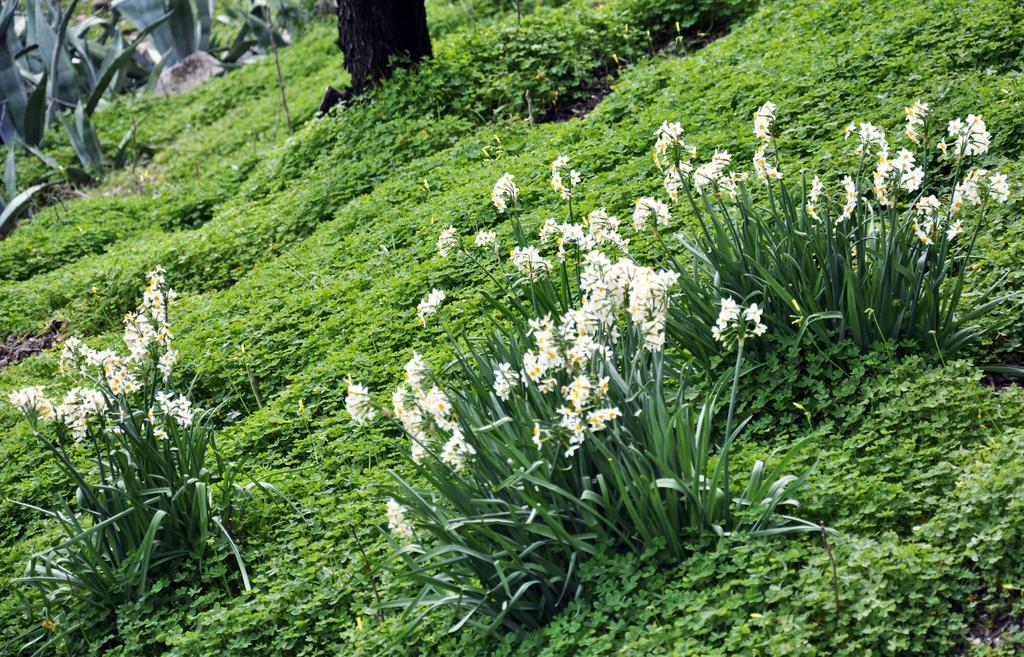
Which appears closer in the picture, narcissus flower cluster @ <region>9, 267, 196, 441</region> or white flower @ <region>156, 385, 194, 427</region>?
narcissus flower cluster @ <region>9, 267, 196, 441</region>

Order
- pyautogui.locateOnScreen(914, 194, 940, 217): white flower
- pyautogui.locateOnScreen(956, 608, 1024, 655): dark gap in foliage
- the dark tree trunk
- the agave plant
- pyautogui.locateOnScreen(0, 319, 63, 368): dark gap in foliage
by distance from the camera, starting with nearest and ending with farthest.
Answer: pyautogui.locateOnScreen(956, 608, 1024, 655): dark gap in foliage, pyautogui.locateOnScreen(914, 194, 940, 217): white flower, pyautogui.locateOnScreen(0, 319, 63, 368): dark gap in foliage, the dark tree trunk, the agave plant

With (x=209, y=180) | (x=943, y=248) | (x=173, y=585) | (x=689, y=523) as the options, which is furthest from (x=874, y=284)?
(x=209, y=180)

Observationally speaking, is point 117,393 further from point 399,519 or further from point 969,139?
point 969,139

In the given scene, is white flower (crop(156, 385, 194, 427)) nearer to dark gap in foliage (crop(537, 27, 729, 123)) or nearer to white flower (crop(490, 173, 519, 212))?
white flower (crop(490, 173, 519, 212))

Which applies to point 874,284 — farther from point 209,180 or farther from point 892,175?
point 209,180

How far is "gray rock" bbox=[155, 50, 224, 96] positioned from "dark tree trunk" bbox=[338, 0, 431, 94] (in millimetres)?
5115

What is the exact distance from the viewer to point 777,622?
279cm

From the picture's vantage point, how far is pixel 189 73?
12523 mm

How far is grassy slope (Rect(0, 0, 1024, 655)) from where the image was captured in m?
2.87

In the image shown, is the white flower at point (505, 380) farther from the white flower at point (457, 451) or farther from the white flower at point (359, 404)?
the white flower at point (359, 404)

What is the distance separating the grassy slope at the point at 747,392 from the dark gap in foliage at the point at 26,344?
0.13 meters

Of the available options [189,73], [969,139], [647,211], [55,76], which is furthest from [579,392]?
[189,73]

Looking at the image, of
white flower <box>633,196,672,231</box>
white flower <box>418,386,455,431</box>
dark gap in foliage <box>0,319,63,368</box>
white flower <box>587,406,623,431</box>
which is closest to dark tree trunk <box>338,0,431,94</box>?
dark gap in foliage <box>0,319,63,368</box>

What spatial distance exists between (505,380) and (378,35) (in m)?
5.39
